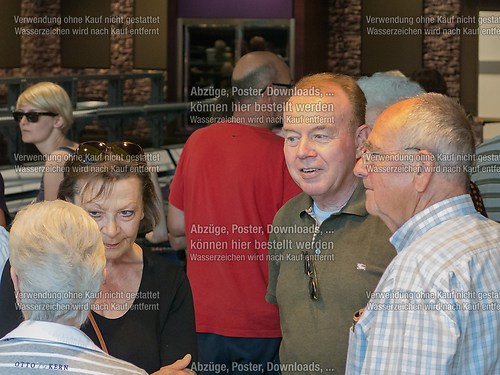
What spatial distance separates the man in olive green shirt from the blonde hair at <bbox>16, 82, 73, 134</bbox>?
2.02m

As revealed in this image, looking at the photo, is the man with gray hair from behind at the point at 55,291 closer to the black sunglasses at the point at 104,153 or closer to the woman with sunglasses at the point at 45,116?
the black sunglasses at the point at 104,153

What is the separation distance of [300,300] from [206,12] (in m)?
9.51

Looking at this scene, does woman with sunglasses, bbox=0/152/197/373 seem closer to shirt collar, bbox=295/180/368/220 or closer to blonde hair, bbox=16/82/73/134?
shirt collar, bbox=295/180/368/220

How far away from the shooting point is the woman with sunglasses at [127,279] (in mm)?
2432

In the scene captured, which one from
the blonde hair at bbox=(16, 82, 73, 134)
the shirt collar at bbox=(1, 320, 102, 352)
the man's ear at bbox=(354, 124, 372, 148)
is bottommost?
the shirt collar at bbox=(1, 320, 102, 352)

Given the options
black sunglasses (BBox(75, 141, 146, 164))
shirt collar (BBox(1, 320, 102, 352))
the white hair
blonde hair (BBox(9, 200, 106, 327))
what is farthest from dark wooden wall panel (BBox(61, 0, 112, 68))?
shirt collar (BBox(1, 320, 102, 352))

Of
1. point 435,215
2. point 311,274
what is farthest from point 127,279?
point 435,215

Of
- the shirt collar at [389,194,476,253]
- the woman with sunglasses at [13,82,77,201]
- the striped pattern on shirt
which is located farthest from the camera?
the woman with sunglasses at [13,82,77,201]

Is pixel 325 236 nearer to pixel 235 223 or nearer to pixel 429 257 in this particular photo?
pixel 429 257

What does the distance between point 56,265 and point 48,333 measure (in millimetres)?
140

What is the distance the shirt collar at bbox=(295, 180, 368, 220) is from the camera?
267cm

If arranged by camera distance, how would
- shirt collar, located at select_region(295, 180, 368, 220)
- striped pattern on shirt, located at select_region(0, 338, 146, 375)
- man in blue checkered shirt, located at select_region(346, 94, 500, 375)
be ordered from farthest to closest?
shirt collar, located at select_region(295, 180, 368, 220)
man in blue checkered shirt, located at select_region(346, 94, 500, 375)
striped pattern on shirt, located at select_region(0, 338, 146, 375)

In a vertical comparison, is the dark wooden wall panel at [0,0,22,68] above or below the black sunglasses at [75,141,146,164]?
above

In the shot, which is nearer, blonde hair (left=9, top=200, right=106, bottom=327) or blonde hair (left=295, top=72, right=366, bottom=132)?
blonde hair (left=9, top=200, right=106, bottom=327)
